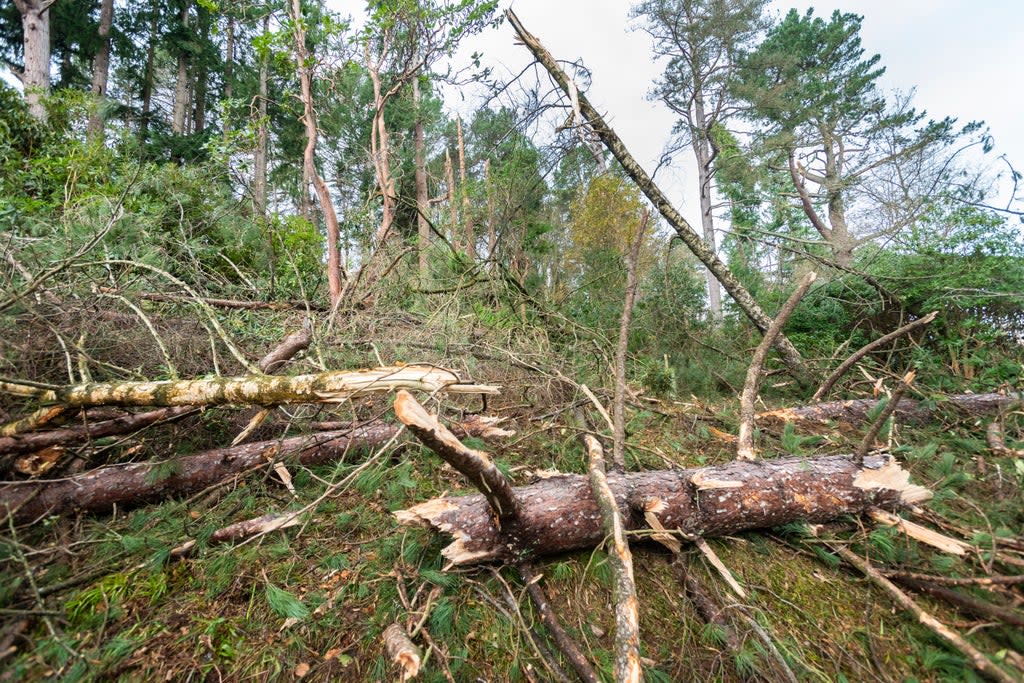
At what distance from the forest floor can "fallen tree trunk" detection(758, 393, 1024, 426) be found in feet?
3.31

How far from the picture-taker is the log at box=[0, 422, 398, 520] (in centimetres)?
193

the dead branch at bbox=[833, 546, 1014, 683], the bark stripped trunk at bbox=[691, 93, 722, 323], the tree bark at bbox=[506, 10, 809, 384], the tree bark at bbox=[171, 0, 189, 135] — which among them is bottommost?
the dead branch at bbox=[833, 546, 1014, 683]

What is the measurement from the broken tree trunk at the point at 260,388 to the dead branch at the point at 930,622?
1.84 m

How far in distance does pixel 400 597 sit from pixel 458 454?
77 cm

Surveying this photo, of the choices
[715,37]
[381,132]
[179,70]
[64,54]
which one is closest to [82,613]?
[381,132]

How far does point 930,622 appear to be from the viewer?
1.44m

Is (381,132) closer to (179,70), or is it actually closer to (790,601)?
(790,601)

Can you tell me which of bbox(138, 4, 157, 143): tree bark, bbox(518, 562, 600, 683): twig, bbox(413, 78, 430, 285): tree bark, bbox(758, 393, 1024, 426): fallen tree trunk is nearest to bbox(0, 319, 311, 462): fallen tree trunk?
bbox(518, 562, 600, 683): twig

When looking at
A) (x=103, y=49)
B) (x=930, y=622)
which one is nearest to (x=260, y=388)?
(x=930, y=622)

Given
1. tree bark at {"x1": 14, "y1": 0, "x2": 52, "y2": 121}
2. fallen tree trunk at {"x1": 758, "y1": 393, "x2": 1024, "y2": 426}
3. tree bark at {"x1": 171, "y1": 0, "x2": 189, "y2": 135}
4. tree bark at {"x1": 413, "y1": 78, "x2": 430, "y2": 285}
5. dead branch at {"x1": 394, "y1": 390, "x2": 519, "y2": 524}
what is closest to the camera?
dead branch at {"x1": 394, "y1": 390, "x2": 519, "y2": 524}

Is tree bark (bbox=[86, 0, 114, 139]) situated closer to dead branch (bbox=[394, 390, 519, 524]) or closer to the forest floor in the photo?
the forest floor

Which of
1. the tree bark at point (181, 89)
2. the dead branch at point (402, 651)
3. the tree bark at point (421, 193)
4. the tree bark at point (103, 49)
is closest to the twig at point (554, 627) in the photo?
the dead branch at point (402, 651)

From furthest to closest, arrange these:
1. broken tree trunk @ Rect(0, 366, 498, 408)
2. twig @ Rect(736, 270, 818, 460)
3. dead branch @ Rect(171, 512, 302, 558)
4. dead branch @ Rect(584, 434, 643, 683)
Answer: twig @ Rect(736, 270, 818, 460), dead branch @ Rect(171, 512, 302, 558), broken tree trunk @ Rect(0, 366, 498, 408), dead branch @ Rect(584, 434, 643, 683)

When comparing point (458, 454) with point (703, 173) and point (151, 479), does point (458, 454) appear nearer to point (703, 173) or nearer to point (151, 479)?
point (151, 479)
